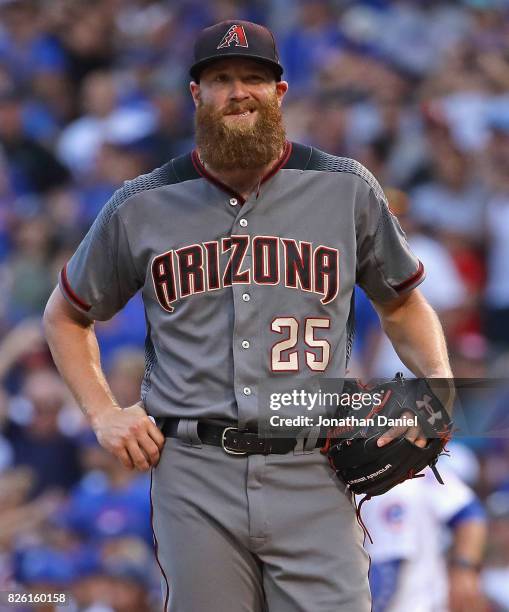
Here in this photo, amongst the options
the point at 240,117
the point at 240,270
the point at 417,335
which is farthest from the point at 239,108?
the point at 417,335

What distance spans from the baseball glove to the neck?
0.59 metres

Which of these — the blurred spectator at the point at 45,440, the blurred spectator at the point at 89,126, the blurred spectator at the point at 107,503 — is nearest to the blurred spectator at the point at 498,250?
the blurred spectator at the point at 107,503

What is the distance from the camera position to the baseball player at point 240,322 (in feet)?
8.96

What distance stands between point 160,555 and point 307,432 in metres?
0.50

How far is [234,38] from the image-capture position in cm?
287

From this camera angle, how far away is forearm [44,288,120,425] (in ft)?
9.64

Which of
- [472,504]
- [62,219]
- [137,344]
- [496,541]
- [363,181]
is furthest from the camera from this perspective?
[62,219]

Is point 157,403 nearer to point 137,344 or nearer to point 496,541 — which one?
point 496,541

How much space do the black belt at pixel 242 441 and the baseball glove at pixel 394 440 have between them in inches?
3.2

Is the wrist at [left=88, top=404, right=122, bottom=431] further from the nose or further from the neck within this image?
the nose

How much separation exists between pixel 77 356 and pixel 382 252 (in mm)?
845

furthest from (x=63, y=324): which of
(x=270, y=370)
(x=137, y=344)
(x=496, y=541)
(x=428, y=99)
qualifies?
(x=428, y=99)

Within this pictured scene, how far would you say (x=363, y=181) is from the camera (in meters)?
2.94

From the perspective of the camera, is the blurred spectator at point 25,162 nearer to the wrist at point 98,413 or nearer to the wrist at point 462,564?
the wrist at point 462,564
